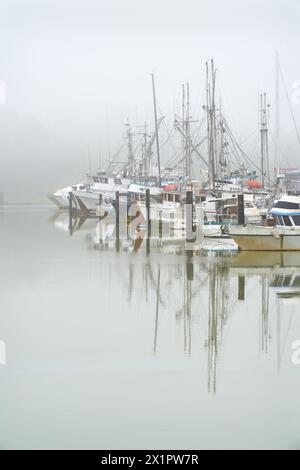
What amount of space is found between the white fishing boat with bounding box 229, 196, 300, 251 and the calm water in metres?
5.15

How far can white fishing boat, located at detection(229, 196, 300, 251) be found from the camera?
3039cm

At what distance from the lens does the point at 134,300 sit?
20078mm

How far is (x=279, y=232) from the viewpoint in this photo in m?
30.5

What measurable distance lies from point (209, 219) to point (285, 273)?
17446 millimetres

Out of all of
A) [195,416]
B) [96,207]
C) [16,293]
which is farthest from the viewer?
[96,207]

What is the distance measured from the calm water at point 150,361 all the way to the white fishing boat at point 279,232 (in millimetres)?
5146

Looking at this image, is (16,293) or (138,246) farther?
(138,246)

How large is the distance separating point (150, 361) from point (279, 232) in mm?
18098

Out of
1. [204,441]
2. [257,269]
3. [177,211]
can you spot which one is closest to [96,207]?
[177,211]

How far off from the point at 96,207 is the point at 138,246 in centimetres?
4270

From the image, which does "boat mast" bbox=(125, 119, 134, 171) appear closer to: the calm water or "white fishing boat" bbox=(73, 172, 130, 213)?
"white fishing boat" bbox=(73, 172, 130, 213)

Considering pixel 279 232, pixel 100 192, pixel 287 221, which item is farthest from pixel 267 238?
pixel 100 192

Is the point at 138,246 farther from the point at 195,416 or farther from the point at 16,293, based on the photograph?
the point at 195,416

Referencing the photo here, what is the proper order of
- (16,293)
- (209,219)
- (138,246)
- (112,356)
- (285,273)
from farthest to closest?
(209,219)
(138,246)
(285,273)
(16,293)
(112,356)
